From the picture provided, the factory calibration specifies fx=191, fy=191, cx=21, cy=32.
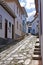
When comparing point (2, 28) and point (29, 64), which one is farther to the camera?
point (2, 28)

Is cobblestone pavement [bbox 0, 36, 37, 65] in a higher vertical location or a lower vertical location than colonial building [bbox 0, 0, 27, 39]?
lower

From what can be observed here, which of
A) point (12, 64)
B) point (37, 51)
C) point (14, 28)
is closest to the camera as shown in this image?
point (12, 64)

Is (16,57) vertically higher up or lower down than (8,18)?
lower down

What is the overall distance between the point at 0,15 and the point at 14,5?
10.0 metres

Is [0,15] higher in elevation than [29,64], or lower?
higher

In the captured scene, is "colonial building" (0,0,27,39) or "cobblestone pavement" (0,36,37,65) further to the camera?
"colonial building" (0,0,27,39)

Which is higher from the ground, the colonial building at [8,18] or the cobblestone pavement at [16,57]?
the colonial building at [8,18]

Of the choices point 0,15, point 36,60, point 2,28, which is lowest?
point 36,60

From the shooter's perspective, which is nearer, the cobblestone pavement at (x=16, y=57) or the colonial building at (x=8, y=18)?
the cobblestone pavement at (x=16, y=57)

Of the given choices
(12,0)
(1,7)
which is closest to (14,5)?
(12,0)

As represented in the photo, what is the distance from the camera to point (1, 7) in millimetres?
18406

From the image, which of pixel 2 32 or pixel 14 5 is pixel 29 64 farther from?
pixel 14 5

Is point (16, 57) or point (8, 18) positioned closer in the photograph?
point (16, 57)

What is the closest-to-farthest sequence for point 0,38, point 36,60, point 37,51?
point 36,60
point 37,51
point 0,38
